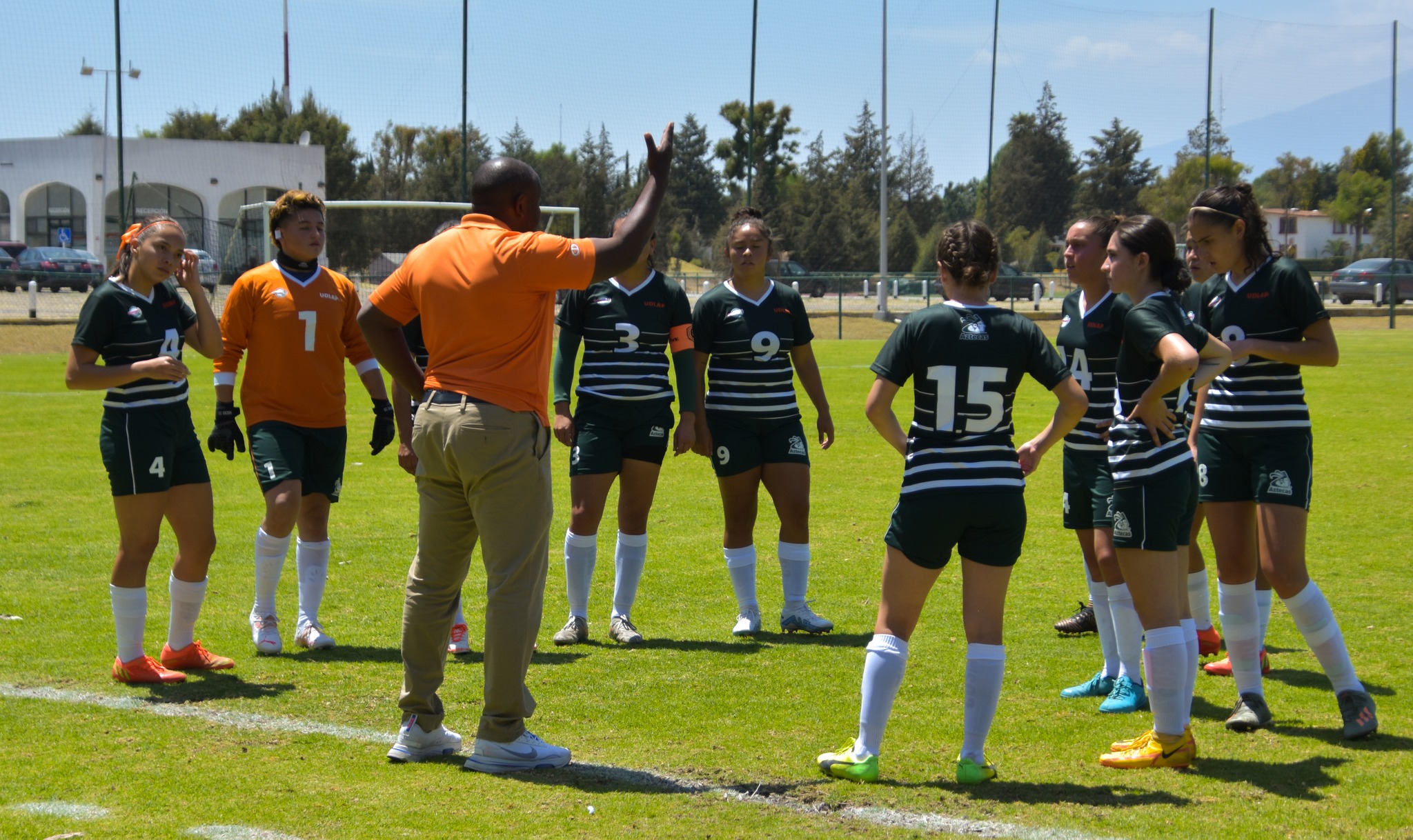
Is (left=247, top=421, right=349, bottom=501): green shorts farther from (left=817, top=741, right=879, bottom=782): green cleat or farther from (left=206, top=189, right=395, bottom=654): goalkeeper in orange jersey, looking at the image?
(left=817, top=741, right=879, bottom=782): green cleat

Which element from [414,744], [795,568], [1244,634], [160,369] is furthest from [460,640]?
[1244,634]

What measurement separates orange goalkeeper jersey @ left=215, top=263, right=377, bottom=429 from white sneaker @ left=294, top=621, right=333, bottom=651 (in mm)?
1017

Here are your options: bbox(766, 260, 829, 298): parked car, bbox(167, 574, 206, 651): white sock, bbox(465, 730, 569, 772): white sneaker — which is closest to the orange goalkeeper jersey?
bbox(167, 574, 206, 651): white sock

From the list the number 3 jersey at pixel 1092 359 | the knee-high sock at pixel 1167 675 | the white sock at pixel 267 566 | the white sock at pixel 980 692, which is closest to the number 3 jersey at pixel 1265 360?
the number 3 jersey at pixel 1092 359

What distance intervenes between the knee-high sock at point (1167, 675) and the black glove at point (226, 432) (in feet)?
13.3

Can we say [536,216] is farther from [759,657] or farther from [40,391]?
[40,391]

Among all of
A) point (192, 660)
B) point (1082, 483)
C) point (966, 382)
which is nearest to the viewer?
point (966, 382)

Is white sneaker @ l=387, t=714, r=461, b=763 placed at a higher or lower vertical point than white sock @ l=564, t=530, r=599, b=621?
lower

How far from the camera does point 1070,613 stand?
22.2 feet

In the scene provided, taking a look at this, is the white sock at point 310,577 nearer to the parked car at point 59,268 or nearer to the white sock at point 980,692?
the white sock at point 980,692

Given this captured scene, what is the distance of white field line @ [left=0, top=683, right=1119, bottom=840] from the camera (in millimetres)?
3709

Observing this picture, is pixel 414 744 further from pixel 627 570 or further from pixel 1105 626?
pixel 1105 626

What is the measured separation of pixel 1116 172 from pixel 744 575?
64327 mm

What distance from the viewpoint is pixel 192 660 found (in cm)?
562
